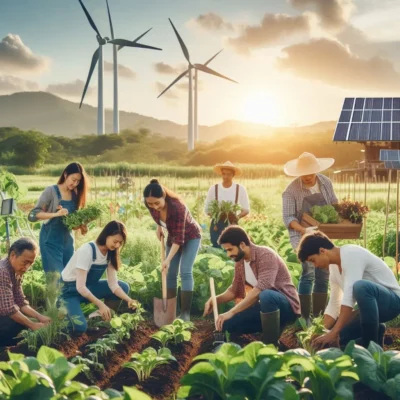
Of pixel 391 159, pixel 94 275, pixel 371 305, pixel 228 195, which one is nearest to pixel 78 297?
Result: pixel 94 275

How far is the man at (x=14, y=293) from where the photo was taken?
5875 millimetres

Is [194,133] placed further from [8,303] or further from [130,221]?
[8,303]

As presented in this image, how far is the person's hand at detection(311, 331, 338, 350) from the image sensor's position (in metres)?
5.20

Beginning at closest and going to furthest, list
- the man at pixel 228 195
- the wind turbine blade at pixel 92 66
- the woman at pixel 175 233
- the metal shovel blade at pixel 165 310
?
the woman at pixel 175 233
the metal shovel blade at pixel 165 310
the man at pixel 228 195
the wind turbine blade at pixel 92 66

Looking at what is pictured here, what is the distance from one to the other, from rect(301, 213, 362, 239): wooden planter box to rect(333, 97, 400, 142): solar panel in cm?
282

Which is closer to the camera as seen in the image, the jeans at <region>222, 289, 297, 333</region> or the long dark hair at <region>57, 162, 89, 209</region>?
the jeans at <region>222, 289, 297, 333</region>

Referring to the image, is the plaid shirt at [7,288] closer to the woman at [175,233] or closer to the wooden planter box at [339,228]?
the woman at [175,233]

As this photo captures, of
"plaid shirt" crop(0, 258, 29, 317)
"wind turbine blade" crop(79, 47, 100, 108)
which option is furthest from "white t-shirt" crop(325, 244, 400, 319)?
"wind turbine blade" crop(79, 47, 100, 108)

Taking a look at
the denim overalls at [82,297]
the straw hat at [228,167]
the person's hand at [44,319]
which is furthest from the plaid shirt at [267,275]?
the straw hat at [228,167]

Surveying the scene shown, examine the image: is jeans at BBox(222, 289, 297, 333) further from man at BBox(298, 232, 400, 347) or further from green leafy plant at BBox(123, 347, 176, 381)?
green leafy plant at BBox(123, 347, 176, 381)

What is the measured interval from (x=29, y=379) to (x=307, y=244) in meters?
2.29

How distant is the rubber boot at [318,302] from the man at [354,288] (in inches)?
38.5

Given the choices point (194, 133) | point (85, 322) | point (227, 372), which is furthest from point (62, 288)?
point (194, 133)

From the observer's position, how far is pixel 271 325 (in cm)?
570
